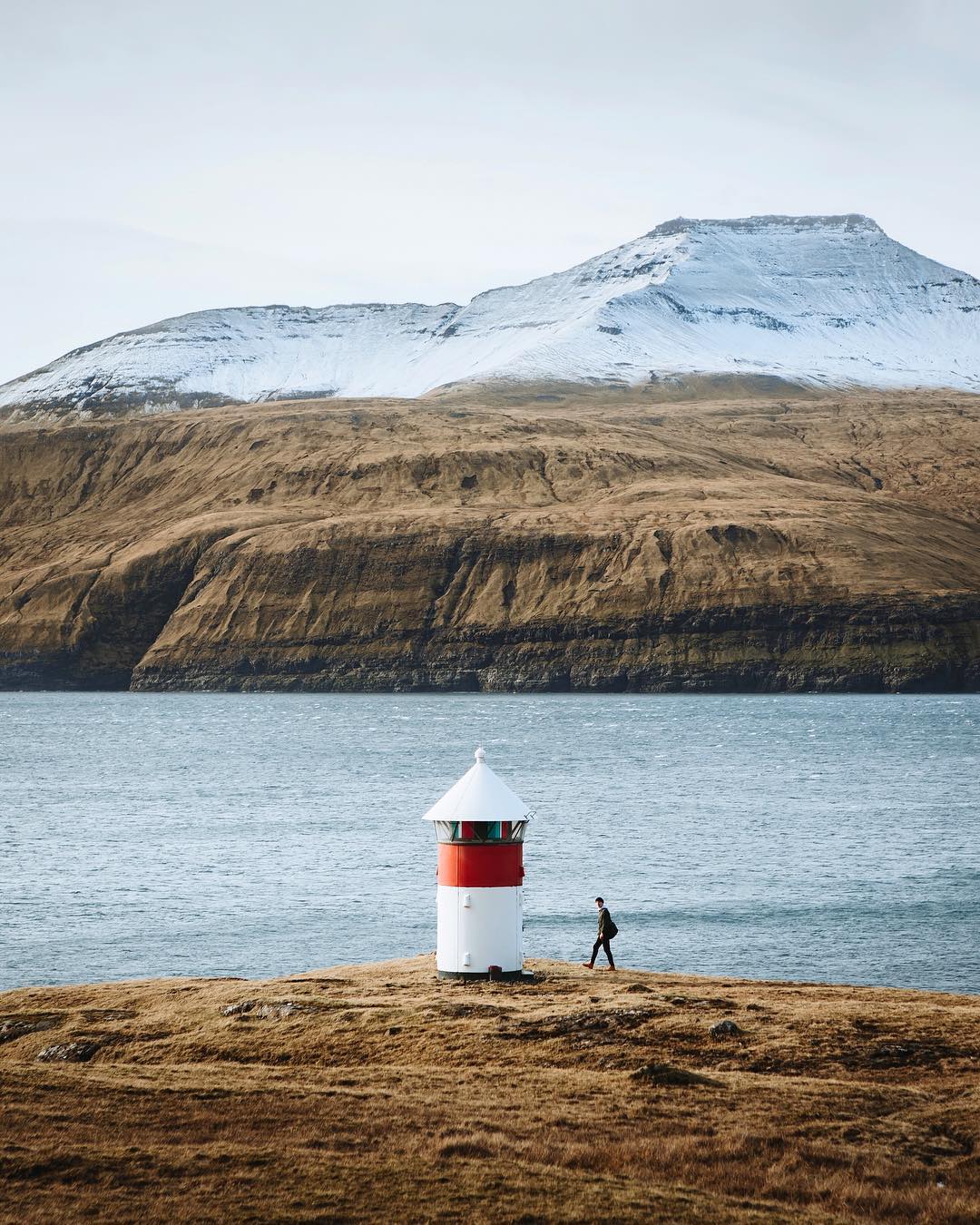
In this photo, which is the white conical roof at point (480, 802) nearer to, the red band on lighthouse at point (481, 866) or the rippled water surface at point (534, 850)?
the red band on lighthouse at point (481, 866)

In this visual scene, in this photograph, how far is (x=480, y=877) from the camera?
24.2m

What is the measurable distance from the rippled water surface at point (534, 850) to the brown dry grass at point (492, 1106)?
1562 centimetres

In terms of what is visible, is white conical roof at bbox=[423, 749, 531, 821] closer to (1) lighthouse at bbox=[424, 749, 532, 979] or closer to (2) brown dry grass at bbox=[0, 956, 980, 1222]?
(1) lighthouse at bbox=[424, 749, 532, 979]

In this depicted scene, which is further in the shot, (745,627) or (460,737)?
(745,627)

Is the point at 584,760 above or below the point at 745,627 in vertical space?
below

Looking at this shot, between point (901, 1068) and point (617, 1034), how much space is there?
11.6ft

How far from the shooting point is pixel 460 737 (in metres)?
131

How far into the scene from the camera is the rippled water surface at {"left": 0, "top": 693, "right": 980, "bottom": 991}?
136 feet

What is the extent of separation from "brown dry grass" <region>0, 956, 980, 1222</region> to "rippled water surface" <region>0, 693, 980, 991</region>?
15.6 meters

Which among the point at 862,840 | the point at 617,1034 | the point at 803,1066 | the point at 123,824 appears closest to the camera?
the point at 803,1066

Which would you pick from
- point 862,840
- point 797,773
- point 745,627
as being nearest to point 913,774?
point 797,773

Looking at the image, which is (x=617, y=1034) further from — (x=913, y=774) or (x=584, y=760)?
(x=584, y=760)

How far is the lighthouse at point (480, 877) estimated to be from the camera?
24.2 metres

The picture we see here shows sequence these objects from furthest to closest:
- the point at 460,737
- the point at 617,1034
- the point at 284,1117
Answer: the point at 460,737, the point at 617,1034, the point at 284,1117
